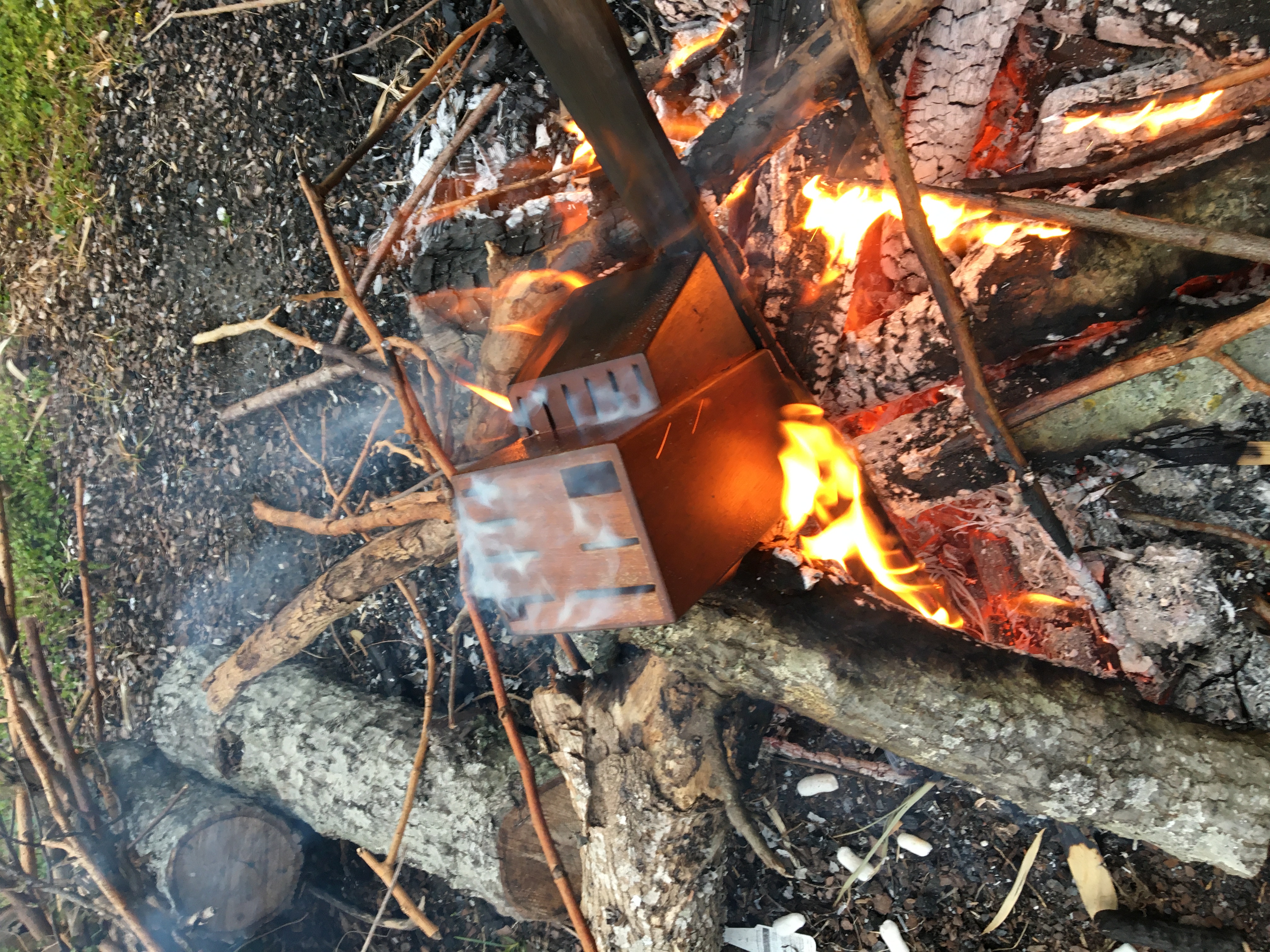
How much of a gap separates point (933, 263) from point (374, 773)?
8.43ft

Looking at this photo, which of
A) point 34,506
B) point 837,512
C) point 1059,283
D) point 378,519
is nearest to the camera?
point 1059,283

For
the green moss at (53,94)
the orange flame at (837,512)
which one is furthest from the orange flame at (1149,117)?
the green moss at (53,94)

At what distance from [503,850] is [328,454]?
5.89ft

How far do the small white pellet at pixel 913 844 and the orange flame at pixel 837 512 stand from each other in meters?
0.83

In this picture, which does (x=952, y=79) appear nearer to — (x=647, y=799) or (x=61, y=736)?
(x=647, y=799)

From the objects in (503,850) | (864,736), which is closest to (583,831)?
(503,850)

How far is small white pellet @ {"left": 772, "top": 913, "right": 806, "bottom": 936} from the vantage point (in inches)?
103

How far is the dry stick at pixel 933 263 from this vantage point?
146cm

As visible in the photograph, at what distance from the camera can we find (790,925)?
262 centimetres

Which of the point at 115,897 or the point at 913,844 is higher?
the point at 115,897

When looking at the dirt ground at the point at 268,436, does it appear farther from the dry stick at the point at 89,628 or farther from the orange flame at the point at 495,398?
the orange flame at the point at 495,398

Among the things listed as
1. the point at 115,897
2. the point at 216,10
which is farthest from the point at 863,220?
the point at 115,897

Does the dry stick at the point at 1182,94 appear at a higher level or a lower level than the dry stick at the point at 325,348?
lower

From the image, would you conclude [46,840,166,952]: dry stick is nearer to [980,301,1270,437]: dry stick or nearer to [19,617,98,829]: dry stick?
[19,617,98,829]: dry stick
